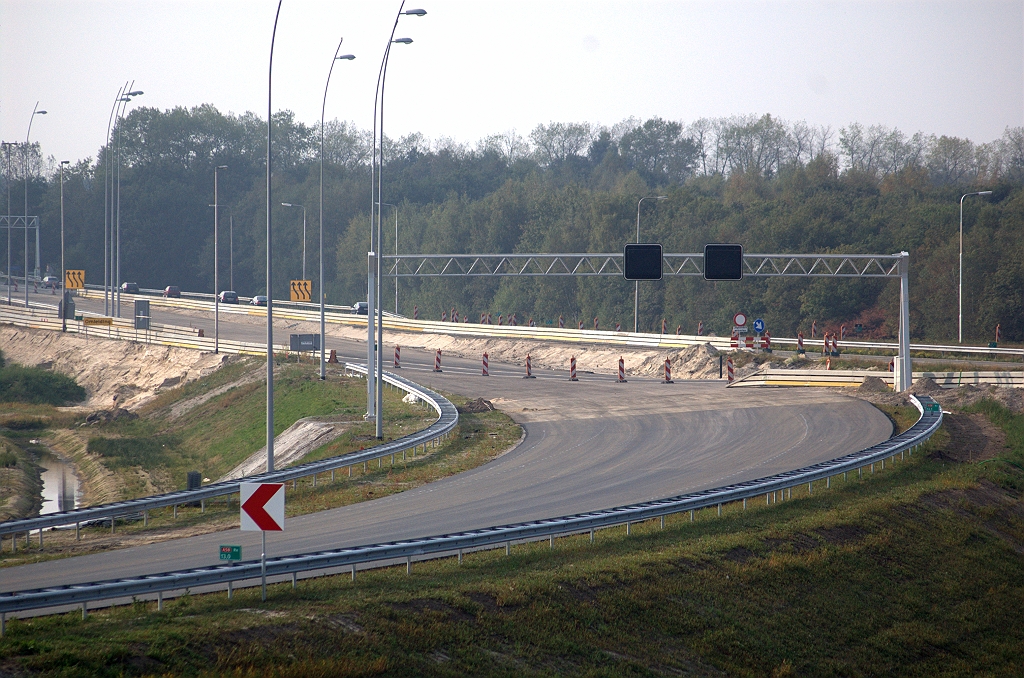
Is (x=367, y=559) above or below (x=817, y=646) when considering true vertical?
above

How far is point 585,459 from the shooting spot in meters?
27.9

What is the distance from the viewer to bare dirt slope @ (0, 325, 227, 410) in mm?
61781

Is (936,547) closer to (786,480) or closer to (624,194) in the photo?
(786,480)

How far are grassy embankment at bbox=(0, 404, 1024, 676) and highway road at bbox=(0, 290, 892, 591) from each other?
278 cm

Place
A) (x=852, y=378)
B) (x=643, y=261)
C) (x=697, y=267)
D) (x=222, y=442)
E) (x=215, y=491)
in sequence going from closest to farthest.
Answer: (x=215, y=491) < (x=643, y=261) < (x=852, y=378) < (x=222, y=442) < (x=697, y=267)

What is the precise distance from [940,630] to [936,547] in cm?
395

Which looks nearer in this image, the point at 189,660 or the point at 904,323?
the point at 189,660

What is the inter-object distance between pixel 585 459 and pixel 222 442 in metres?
22.4

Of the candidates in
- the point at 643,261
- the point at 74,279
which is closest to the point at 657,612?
the point at 643,261

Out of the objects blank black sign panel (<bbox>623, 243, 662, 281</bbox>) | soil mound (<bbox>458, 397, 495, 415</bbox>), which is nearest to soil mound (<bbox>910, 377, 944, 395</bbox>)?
blank black sign panel (<bbox>623, 243, 662, 281</bbox>)

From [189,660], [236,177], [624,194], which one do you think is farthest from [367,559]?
[236,177]

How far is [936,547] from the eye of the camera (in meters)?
22.2

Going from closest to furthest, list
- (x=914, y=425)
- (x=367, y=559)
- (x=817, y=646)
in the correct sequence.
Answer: (x=367, y=559), (x=817, y=646), (x=914, y=425)

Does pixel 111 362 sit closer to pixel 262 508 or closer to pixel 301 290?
pixel 301 290
